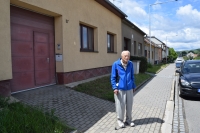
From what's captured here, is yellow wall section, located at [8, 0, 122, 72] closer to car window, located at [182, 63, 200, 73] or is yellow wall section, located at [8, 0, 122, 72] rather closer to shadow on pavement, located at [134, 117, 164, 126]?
shadow on pavement, located at [134, 117, 164, 126]

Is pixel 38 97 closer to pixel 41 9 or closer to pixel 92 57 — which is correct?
pixel 41 9

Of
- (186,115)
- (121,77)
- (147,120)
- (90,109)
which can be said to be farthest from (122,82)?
(186,115)

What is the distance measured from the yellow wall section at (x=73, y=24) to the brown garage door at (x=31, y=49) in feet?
0.97

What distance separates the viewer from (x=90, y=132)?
4.13m

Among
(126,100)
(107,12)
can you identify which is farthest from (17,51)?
(107,12)

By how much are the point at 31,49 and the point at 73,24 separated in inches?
100

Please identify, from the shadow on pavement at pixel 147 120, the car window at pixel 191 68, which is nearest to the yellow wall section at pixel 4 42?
the shadow on pavement at pixel 147 120

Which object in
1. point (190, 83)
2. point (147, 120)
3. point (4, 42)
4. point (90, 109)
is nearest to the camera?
point (147, 120)

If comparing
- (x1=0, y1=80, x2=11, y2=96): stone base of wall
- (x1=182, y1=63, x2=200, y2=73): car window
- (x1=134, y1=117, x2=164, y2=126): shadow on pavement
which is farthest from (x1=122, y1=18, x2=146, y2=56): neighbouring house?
(x1=0, y1=80, x2=11, y2=96): stone base of wall

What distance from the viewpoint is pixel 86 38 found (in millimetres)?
10484

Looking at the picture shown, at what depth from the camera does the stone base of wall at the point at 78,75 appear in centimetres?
802

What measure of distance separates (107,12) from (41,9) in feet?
22.6

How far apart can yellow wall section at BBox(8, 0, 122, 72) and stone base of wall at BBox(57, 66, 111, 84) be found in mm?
193

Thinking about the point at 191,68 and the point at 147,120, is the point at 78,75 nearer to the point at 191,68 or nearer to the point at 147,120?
the point at 147,120
